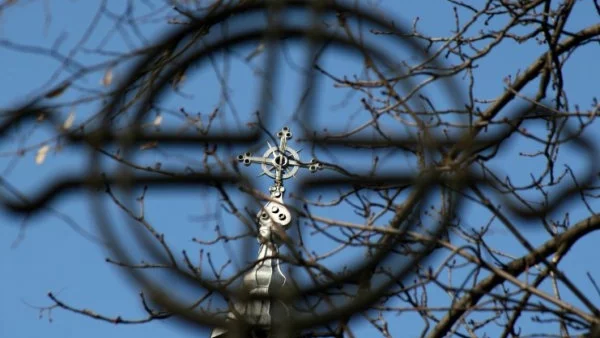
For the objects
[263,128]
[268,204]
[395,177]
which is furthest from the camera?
[395,177]

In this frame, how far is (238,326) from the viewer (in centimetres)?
616

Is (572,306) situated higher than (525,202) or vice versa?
(525,202)

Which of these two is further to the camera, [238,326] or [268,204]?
[268,204]

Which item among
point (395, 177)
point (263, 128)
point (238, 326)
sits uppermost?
point (395, 177)

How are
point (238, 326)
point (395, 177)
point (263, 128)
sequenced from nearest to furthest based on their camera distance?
point (238, 326) < point (263, 128) < point (395, 177)

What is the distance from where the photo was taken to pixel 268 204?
7.05m

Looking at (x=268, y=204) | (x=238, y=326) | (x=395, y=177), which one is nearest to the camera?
(x=238, y=326)

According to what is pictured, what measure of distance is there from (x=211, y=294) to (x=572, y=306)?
195 cm

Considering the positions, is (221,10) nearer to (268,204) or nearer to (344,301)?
(268,204)

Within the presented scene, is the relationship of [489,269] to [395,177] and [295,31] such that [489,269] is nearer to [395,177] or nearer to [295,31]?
[395,177]

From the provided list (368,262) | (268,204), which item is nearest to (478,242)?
(368,262)

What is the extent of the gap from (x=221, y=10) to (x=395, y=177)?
4.76ft

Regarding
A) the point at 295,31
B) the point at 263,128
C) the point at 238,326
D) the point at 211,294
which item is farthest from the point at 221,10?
the point at 238,326

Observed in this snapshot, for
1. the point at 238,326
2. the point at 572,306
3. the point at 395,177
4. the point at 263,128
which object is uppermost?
the point at 395,177
